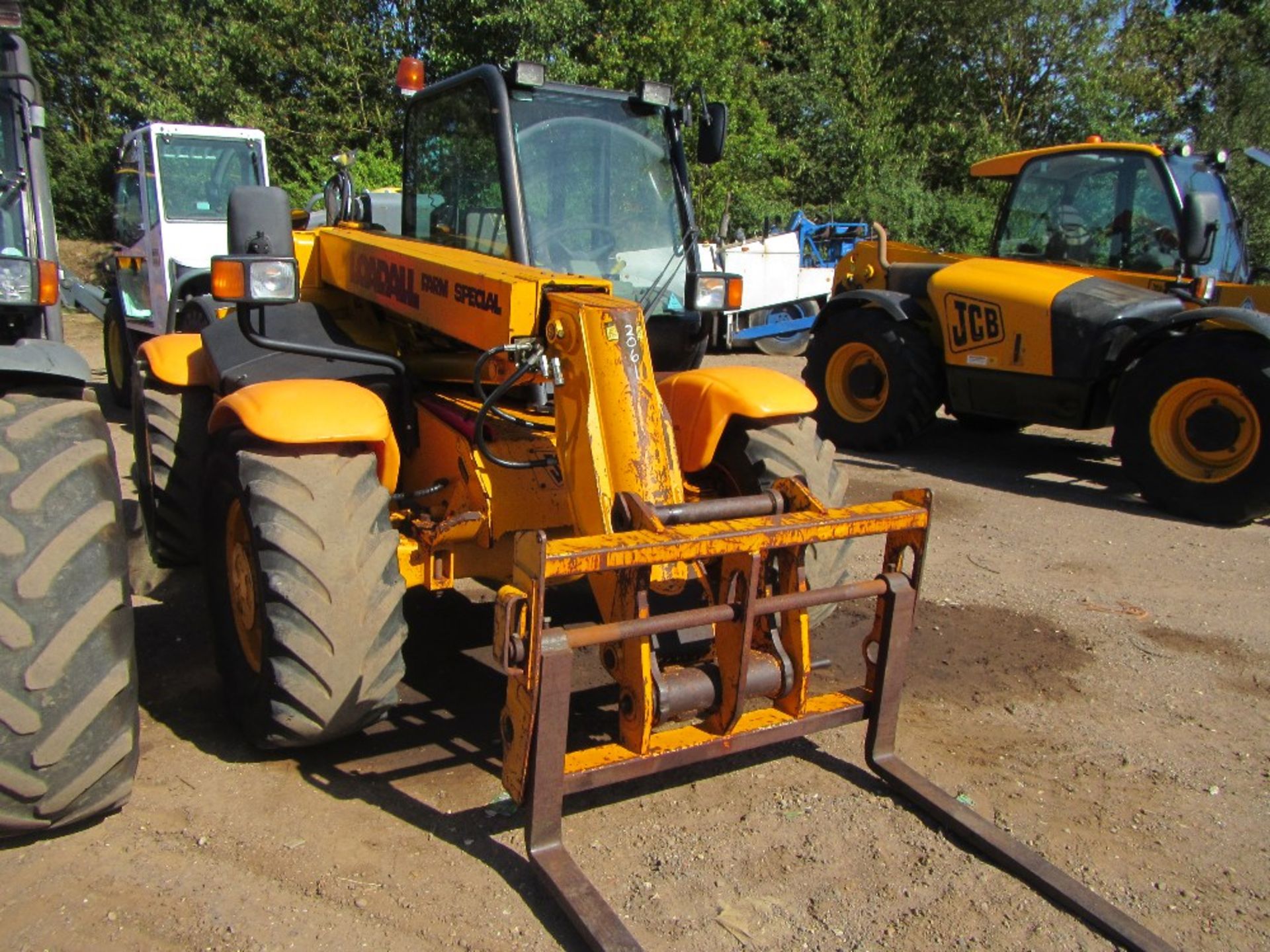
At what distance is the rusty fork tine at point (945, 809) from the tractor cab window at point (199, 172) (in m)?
9.60

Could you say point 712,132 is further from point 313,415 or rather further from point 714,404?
point 313,415

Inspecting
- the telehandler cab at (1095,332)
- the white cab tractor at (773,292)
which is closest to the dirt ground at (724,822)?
the telehandler cab at (1095,332)

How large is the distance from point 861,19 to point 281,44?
12.1 meters

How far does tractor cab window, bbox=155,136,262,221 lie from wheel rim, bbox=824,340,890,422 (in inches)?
252

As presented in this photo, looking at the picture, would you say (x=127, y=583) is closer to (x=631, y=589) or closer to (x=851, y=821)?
(x=631, y=589)

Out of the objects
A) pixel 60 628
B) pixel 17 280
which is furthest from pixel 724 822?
pixel 17 280

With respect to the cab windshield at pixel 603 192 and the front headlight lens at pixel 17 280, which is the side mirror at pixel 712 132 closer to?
the cab windshield at pixel 603 192

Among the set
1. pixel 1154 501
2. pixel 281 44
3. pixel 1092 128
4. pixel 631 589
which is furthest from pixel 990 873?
pixel 1092 128

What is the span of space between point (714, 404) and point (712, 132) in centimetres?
144

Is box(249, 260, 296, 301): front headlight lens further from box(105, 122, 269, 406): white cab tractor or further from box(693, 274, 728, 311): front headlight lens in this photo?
box(105, 122, 269, 406): white cab tractor

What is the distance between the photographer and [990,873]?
3.00 m

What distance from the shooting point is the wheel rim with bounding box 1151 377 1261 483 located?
21.9 feet

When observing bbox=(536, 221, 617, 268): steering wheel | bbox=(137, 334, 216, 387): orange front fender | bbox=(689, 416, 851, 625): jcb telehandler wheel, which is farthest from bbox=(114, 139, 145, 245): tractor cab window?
bbox=(689, 416, 851, 625): jcb telehandler wheel

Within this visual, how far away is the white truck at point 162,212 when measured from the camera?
10664 millimetres
